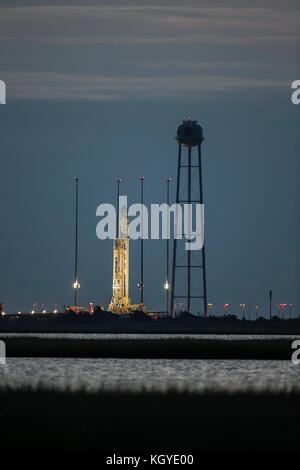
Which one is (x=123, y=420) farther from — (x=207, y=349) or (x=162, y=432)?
(x=207, y=349)

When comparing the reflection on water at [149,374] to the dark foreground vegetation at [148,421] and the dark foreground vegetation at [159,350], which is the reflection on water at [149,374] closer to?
the dark foreground vegetation at [159,350]

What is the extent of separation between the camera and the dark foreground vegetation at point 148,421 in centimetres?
4381

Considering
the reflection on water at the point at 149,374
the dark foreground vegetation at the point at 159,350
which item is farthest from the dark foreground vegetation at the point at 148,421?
the dark foreground vegetation at the point at 159,350

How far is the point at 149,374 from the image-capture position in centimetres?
8262

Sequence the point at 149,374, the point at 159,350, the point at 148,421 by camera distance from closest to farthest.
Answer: the point at 148,421 → the point at 149,374 → the point at 159,350

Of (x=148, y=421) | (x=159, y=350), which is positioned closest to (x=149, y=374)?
(x=159, y=350)

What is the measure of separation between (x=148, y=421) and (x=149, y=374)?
33660 millimetres

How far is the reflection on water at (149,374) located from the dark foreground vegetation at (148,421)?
5.22m

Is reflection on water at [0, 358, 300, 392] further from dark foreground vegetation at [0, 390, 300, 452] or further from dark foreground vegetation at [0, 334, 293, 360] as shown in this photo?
dark foreground vegetation at [0, 390, 300, 452]

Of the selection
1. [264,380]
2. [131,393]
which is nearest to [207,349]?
[264,380]

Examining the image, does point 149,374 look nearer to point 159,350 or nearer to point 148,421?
point 159,350

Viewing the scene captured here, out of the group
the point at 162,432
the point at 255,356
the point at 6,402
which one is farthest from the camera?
the point at 255,356
